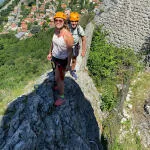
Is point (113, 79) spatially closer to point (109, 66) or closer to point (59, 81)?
point (109, 66)

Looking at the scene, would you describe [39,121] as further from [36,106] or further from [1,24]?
[1,24]

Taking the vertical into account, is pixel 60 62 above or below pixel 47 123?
above

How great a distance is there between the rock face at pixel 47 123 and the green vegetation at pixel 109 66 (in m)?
1.95

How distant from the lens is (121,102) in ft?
29.4

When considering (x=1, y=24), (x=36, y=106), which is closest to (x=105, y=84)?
(x=36, y=106)

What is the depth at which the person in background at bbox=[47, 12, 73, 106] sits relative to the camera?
501 cm

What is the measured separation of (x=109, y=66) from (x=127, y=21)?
1.87 metres

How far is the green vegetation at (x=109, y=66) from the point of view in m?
9.11

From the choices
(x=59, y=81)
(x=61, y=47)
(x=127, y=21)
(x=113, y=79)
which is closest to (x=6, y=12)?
(x=127, y=21)

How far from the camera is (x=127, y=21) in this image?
34.4 feet

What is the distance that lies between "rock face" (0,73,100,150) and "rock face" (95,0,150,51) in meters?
3.90

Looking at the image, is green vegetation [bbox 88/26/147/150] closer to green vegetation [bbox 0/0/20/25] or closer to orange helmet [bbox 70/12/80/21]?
orange helmet [bbox 70/12/80/21]

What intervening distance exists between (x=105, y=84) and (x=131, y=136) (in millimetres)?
1745

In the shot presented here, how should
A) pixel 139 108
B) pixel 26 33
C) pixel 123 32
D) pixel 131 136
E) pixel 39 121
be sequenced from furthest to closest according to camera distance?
pixel 26 33, pixel 123 32, pixel 139 108, pixel 131 136, pixel 39 121
